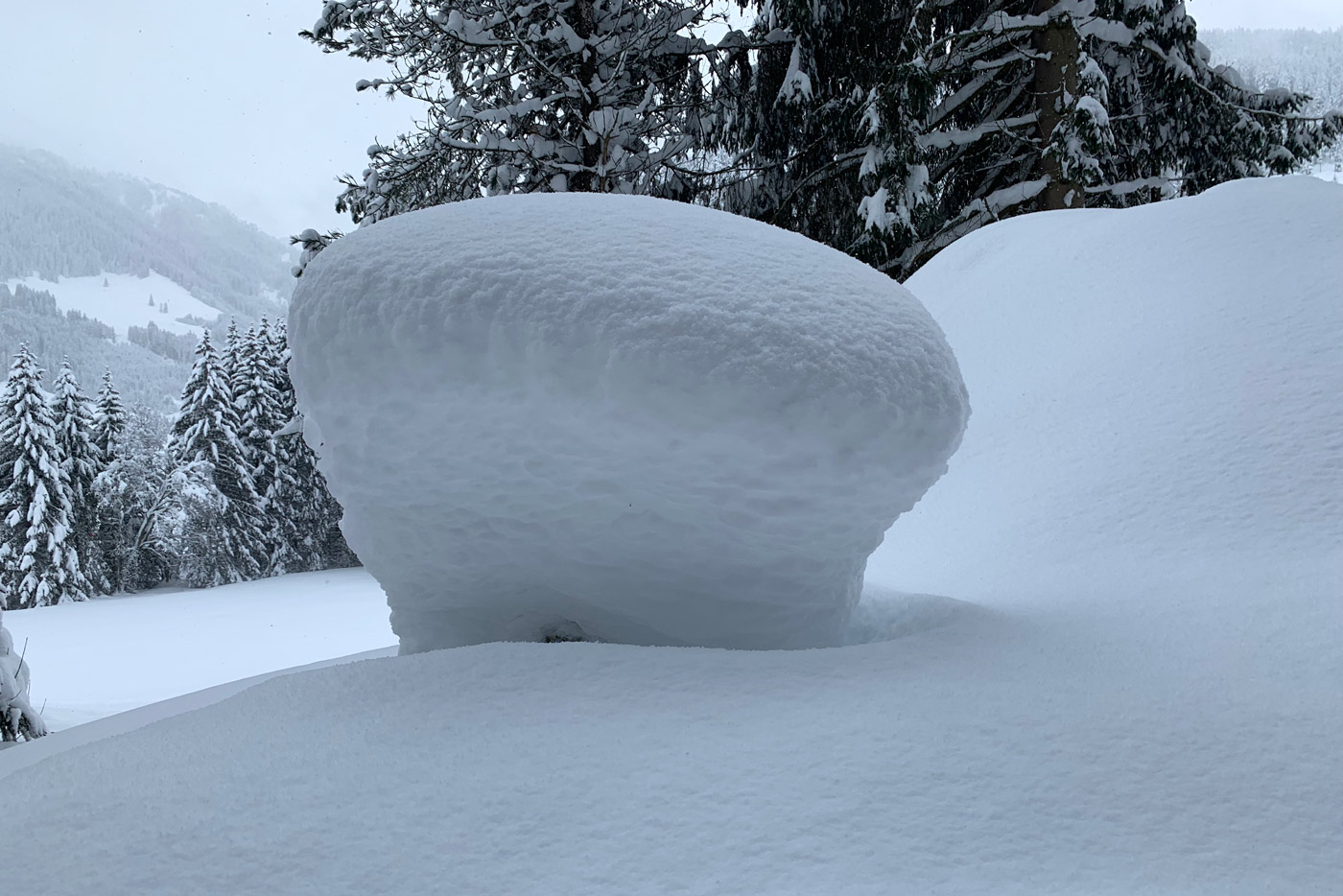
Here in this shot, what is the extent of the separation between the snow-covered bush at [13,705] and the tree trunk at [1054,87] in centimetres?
796

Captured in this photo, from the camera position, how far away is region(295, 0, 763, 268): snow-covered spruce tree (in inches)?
333

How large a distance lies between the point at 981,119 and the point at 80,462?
72.1ft

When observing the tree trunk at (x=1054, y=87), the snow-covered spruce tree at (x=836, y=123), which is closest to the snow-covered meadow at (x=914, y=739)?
the snow-covered spruce tree at (x=836, y=123)

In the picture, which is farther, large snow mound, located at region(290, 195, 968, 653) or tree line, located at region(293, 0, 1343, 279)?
tree line, located at region(293, 0, 1343, 279)

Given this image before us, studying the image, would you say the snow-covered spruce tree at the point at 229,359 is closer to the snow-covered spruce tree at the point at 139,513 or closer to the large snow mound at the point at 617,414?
the snow-covered spruce tree at the point at 139,513

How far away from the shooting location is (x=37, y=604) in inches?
802

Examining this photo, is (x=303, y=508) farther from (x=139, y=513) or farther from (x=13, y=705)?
(x=13, y=705)

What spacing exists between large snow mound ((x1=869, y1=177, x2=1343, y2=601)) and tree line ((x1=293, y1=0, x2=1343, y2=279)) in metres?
4.57

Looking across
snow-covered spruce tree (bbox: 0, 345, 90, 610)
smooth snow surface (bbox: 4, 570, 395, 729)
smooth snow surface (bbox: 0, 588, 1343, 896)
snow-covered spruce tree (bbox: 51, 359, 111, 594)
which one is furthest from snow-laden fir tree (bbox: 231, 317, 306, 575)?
smooth snow surface (bbox: 0, 588, 1343, 896)

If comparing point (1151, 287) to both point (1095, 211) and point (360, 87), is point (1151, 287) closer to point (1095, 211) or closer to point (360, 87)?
point (1095, 211)

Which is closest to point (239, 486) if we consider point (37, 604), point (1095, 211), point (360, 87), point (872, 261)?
point (37, 604)

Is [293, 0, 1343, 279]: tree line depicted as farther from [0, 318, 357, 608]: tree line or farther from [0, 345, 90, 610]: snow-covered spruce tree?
[0, 345, 90, 610]: snow-covered spruce tree

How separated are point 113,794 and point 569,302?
1028 mm

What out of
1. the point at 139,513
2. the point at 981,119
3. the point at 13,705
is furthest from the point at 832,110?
the point at 139,513
